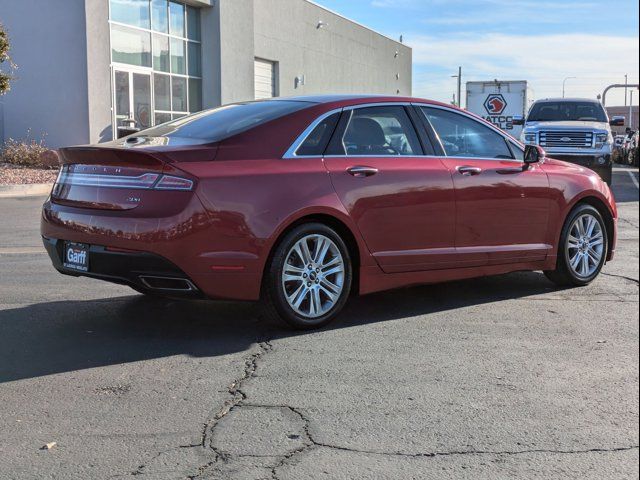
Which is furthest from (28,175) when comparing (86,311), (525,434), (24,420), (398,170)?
(525,434)

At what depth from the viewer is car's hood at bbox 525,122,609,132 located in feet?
58.9

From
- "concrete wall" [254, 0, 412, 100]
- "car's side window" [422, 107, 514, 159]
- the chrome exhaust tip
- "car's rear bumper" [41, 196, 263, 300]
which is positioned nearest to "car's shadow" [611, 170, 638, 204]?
"car's side window" [422, 107, 514, 159]

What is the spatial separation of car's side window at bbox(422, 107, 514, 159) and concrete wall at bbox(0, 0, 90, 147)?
51.7ft

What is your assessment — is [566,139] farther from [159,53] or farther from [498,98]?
[498,98]

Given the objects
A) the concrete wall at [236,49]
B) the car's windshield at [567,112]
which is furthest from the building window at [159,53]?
the car's windshield at [567,112]

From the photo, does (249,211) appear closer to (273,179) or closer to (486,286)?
(273,179)

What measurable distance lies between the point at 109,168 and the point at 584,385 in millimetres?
3260

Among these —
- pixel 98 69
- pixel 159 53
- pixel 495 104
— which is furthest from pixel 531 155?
pixel 495 104

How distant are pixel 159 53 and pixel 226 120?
62.9ft

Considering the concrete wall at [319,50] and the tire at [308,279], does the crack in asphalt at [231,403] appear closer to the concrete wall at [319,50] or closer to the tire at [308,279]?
the tire at [308,279]

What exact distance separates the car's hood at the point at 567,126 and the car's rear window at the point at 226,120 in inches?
529

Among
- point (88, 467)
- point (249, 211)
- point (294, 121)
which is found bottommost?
point (88, 467)

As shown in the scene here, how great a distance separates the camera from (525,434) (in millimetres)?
3643

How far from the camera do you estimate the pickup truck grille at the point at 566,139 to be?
1778 cm
